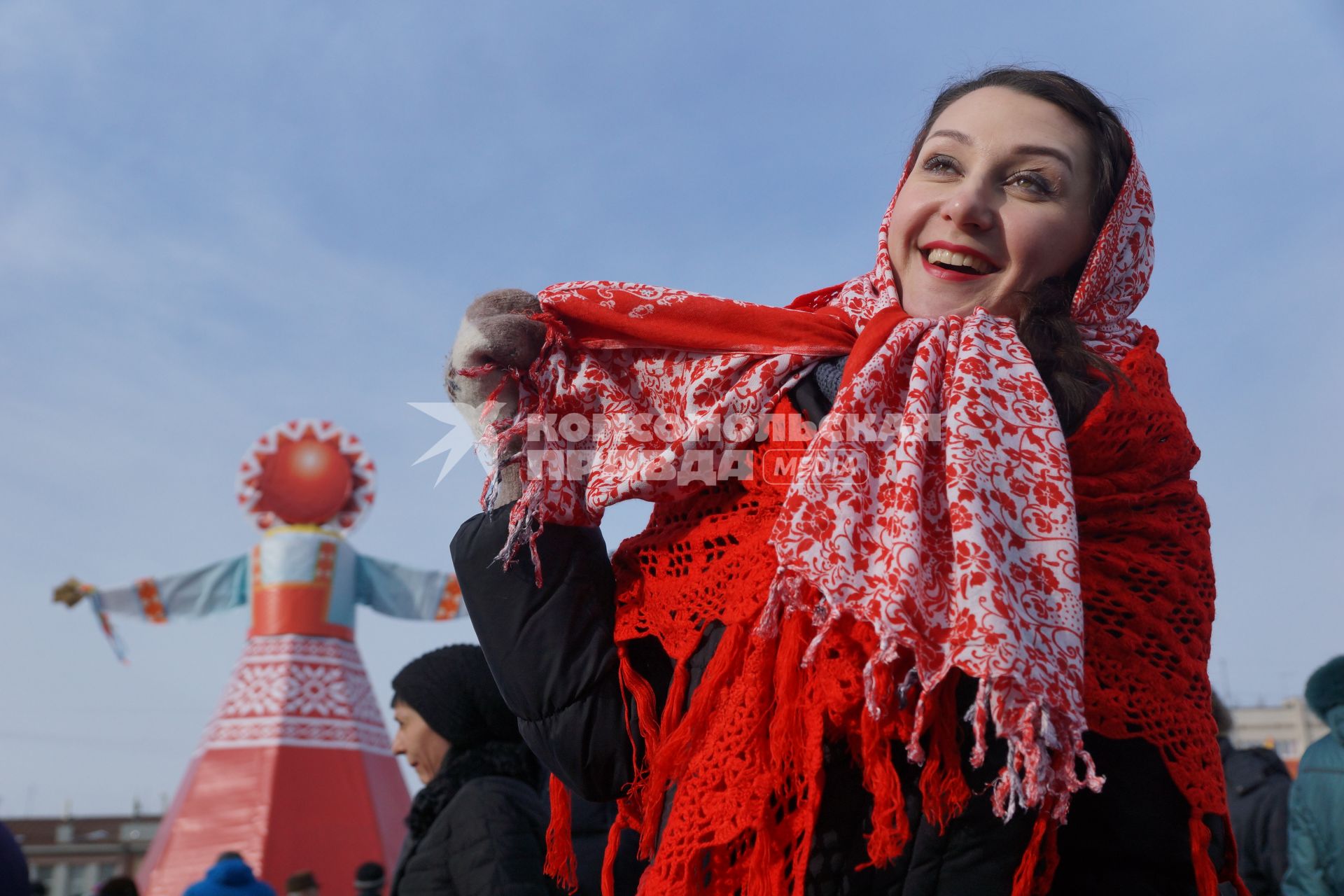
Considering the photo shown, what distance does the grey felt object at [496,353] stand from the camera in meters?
1.45

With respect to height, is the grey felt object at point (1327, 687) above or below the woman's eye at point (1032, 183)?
below

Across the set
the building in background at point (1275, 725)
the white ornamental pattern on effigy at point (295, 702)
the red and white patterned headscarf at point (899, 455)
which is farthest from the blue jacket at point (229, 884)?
the building in background at point (1275, 725)

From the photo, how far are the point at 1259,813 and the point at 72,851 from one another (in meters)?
26.8

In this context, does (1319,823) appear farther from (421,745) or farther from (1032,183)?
(1032,183)

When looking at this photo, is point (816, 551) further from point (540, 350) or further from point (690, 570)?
point (540, 350)

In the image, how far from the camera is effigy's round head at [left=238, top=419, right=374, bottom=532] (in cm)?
899

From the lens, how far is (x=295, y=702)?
8492 millimetres

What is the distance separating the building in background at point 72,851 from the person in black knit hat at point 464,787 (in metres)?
24.1

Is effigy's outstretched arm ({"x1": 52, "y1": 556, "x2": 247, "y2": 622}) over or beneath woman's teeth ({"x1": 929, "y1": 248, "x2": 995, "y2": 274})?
over

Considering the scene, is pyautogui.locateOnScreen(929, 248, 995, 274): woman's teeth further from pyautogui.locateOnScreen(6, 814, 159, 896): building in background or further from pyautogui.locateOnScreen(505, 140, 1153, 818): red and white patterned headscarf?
pyautogui.locateOnScreen(6, 814, 159, 896): building in background

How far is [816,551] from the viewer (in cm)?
123

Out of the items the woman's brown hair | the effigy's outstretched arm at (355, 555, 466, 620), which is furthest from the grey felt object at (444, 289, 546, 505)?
the effigy's outstretched arm at (355, 555, 466, 620)

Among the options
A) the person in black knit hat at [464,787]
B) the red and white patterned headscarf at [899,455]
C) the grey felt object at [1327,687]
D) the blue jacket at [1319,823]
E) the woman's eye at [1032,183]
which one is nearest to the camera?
the red and white patterned headscarf at [899,455]

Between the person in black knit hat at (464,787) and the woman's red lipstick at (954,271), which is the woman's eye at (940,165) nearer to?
the woman's red lipstick at (954,271)
